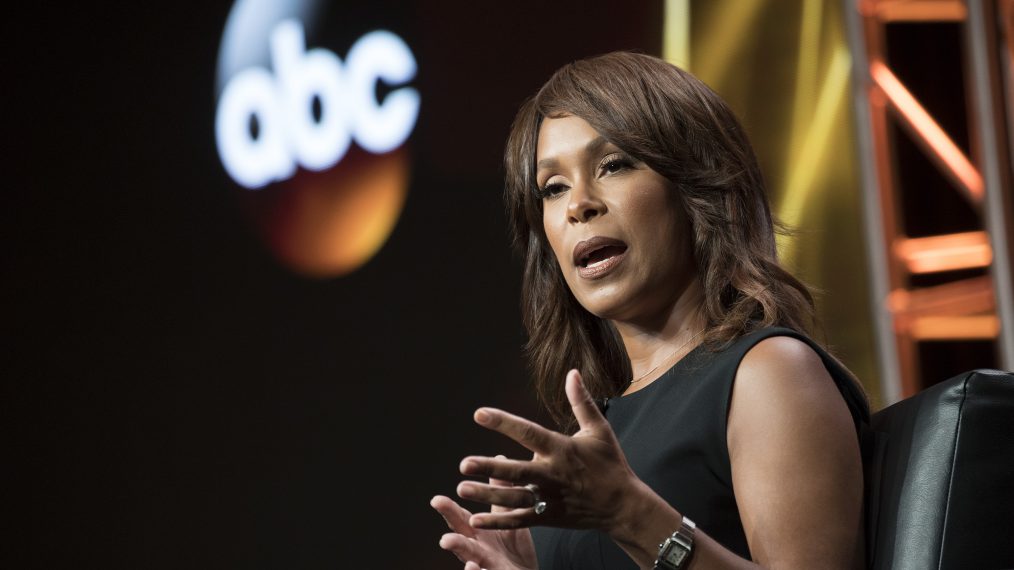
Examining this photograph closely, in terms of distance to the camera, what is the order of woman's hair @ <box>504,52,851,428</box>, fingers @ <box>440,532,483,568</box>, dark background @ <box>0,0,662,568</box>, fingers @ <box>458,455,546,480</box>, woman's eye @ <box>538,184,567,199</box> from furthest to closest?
dark background @ <box>0,0,662,568</box> → woman's eye @ <box>538,184,567,199</box> → woman's hair @ <box>504,52,851,428</box> → fingers @ <box>440,532,483,568</box> → fingers @ <box>458,455,546,480</box>

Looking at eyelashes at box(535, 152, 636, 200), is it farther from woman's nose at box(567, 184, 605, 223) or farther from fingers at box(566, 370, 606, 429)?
fingers at box(566, 370, 606, 429)

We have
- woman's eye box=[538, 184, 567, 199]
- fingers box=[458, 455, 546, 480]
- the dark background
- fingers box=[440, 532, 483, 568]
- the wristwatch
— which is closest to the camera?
fingers box=[458, 455, 546, 480]

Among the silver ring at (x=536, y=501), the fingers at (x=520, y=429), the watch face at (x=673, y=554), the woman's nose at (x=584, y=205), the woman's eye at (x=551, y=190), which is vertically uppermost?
the woman's eye at (x=551, y=190)

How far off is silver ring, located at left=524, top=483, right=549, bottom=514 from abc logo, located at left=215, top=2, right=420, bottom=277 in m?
2.13

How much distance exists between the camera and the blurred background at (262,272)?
272cm

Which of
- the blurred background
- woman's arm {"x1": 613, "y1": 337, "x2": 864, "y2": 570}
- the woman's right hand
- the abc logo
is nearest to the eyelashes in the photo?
woman's arm {"x1": 613, "y1": 337, "x2": 864, "y2": 570}

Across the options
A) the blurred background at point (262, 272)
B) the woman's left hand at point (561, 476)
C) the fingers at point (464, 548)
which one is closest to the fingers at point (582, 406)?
the woman's left hand at point (561, 476)

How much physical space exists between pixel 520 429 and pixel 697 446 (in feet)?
1.18

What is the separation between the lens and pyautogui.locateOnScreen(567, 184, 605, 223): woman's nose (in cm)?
145

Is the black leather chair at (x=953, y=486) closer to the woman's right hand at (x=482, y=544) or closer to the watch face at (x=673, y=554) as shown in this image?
the watch face at (x=673, y=554)

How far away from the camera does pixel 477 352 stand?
325 centimetres

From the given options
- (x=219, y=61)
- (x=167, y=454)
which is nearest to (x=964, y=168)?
(x=219, y=61)

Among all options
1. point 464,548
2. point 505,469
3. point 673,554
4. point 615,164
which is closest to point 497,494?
point 505,469

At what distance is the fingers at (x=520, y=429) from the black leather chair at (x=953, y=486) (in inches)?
16.7
